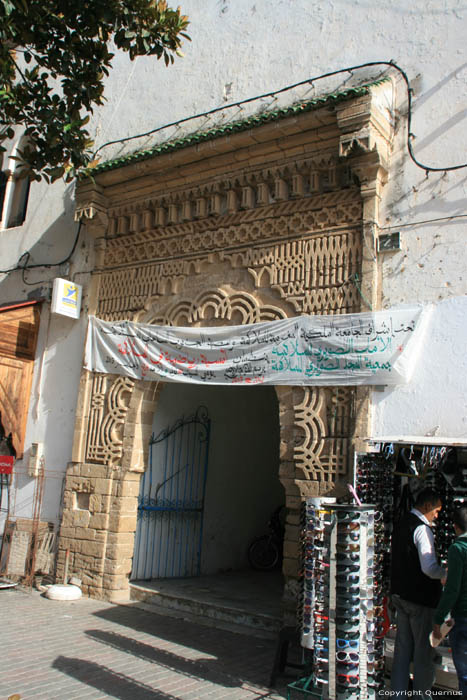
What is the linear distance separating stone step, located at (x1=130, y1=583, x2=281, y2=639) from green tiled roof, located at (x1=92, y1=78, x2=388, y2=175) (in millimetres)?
5093

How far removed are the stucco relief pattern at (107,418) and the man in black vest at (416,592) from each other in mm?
4259

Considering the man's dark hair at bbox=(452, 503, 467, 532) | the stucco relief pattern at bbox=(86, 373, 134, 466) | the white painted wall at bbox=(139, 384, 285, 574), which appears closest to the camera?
the man's dark hair at bbox=(452, 503, 467, 532)

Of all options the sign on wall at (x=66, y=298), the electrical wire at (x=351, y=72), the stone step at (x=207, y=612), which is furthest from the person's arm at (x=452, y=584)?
the sign on wall at (x=66, y=298)

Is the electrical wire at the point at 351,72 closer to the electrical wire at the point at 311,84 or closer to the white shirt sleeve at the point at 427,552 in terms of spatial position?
the electrical wire at the point at 311,84

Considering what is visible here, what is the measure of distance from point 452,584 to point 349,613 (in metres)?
0.61

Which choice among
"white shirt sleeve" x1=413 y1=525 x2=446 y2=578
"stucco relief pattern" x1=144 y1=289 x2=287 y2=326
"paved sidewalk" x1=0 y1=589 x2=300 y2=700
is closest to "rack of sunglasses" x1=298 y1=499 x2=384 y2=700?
"white shirt sleeve" x1=413 y1=525 x2=446 y2=578

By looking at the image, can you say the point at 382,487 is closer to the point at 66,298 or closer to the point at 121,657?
the point at 121,657

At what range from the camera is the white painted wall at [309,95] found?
221 inches

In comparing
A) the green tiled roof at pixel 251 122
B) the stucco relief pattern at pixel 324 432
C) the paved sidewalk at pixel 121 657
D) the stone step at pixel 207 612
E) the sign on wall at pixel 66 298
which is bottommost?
the paved sidewalk at pixel 121 657

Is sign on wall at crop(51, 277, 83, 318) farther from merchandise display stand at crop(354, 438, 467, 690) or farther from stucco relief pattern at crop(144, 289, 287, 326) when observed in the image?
merchandise display stand at crop(354, 438, 467, 690)

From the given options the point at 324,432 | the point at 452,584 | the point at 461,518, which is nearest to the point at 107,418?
the point at 324,432

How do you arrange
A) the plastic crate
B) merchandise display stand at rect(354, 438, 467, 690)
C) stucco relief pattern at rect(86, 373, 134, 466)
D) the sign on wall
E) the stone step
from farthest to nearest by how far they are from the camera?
the sign on wall
stucco relief pattern at rect(86, 373, 134, 466)
the stone step
merchandise display stand at rect(354, 438, 467, 690)
the plastic crate

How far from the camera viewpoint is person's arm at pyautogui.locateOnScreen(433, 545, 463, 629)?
3.45 metres

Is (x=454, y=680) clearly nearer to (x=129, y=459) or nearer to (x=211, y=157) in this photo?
(x=129, y=459)
